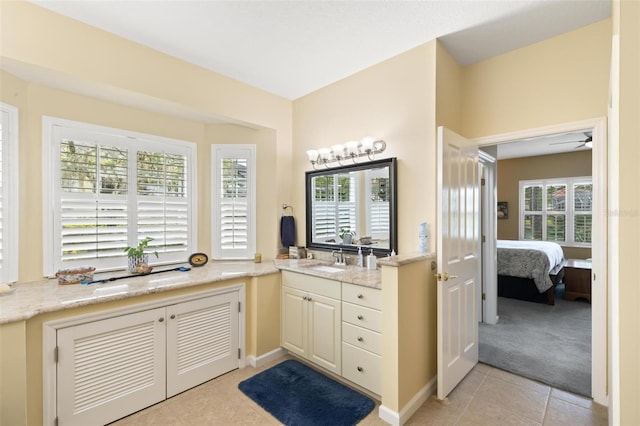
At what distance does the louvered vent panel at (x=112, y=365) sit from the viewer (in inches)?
76.6

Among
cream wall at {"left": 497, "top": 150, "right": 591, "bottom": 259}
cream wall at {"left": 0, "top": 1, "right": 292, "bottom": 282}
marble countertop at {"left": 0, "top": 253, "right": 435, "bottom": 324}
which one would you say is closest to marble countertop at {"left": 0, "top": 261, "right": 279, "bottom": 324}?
marble countertop at {"left": 0, "top": 253, "right": 435, "bottom": 324}

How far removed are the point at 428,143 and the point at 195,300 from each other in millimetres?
2345

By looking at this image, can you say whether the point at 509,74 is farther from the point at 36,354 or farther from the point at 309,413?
the point at 36,354

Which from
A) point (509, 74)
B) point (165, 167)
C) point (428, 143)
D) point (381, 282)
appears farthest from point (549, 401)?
point (165, 167)

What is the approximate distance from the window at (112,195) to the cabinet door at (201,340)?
0.95 metres

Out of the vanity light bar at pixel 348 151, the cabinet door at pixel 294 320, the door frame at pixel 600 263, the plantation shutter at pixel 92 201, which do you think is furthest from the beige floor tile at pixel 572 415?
the plantation shutter at pixel 92 201

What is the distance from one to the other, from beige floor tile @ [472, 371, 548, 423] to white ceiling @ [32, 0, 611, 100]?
2846 millimetres

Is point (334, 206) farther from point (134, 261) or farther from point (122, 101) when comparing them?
point (122, 101)

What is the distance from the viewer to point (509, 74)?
104 inches

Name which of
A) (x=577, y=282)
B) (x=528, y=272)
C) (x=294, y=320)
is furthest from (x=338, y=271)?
(x=577, y=282)

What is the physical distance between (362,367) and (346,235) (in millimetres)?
1254

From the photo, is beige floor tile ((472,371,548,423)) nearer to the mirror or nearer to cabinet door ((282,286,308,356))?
the mirror

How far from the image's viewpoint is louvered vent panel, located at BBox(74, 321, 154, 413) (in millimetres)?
1945

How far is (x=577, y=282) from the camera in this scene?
4641mm
